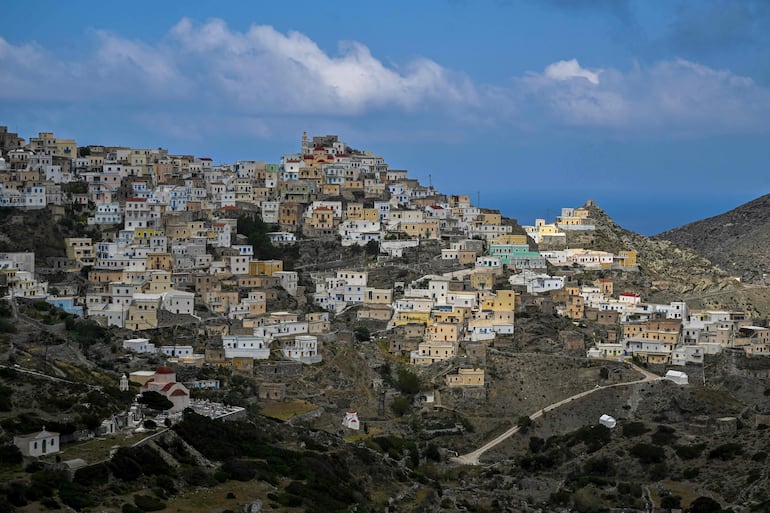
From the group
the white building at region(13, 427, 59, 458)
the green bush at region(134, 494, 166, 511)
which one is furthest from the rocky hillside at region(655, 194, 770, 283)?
the white building at region(13, 427, 59, 458)

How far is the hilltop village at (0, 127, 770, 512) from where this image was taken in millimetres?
62281

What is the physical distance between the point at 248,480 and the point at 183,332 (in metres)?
18.1

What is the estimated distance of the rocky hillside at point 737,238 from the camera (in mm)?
107062

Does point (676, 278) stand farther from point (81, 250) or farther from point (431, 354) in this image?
point (81, 250)

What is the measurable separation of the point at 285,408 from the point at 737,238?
69440 millimetres

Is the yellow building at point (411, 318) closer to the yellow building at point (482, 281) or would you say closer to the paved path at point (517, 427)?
the yellow building at point (482, 281)

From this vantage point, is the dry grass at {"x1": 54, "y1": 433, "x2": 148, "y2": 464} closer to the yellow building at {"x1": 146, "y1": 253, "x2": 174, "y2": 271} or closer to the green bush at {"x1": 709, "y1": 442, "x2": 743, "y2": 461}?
the green bush at {"x1": 709, "y1": 442, "x2": 743, "y2": 461}

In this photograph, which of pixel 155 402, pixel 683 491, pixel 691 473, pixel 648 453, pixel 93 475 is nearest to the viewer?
pixel 93 475

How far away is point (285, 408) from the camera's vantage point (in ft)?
194

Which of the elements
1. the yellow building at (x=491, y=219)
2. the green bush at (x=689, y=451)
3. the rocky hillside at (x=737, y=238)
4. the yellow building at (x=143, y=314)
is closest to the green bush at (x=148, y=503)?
the yellow building at (x=143, y=314)

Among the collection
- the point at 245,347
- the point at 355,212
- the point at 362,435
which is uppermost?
the point at 355,212

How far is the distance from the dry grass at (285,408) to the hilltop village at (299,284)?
461mm

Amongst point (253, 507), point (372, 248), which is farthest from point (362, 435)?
point (372, 248)

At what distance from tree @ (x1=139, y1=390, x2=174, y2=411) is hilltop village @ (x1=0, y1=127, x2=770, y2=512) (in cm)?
28
